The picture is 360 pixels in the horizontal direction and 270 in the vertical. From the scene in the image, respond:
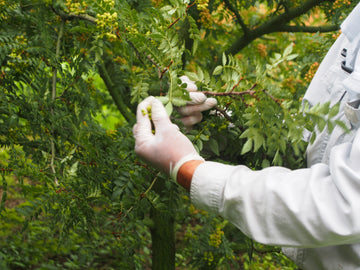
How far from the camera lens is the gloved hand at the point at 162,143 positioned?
116 centimetres

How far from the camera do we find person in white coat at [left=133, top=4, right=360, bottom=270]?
973mm

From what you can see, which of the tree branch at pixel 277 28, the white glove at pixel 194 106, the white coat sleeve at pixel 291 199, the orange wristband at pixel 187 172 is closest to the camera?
the white coat sleeve at pixel 291 199

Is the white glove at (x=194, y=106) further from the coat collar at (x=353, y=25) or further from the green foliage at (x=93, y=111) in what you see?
the coat collar at (x=353, y=25)

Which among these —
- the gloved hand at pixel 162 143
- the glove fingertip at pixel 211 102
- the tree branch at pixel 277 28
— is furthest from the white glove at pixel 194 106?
the tree branch at pixel 277 28

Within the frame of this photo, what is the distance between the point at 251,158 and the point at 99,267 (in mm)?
2555

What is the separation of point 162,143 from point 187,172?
123 mm

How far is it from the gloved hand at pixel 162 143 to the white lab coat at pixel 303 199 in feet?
0.27

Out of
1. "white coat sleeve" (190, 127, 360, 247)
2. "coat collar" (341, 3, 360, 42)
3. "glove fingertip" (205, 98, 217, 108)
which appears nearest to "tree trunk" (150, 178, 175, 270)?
"glove fingertip" (205, 98, 217, 108)

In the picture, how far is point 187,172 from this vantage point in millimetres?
1138

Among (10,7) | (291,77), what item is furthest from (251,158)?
(291,77)

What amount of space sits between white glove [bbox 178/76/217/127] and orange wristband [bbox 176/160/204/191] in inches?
9.8

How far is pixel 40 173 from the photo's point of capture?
139 cm

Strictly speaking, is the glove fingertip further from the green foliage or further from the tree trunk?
the tree trunk

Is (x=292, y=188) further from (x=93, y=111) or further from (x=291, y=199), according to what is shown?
(x=93, y=111)
